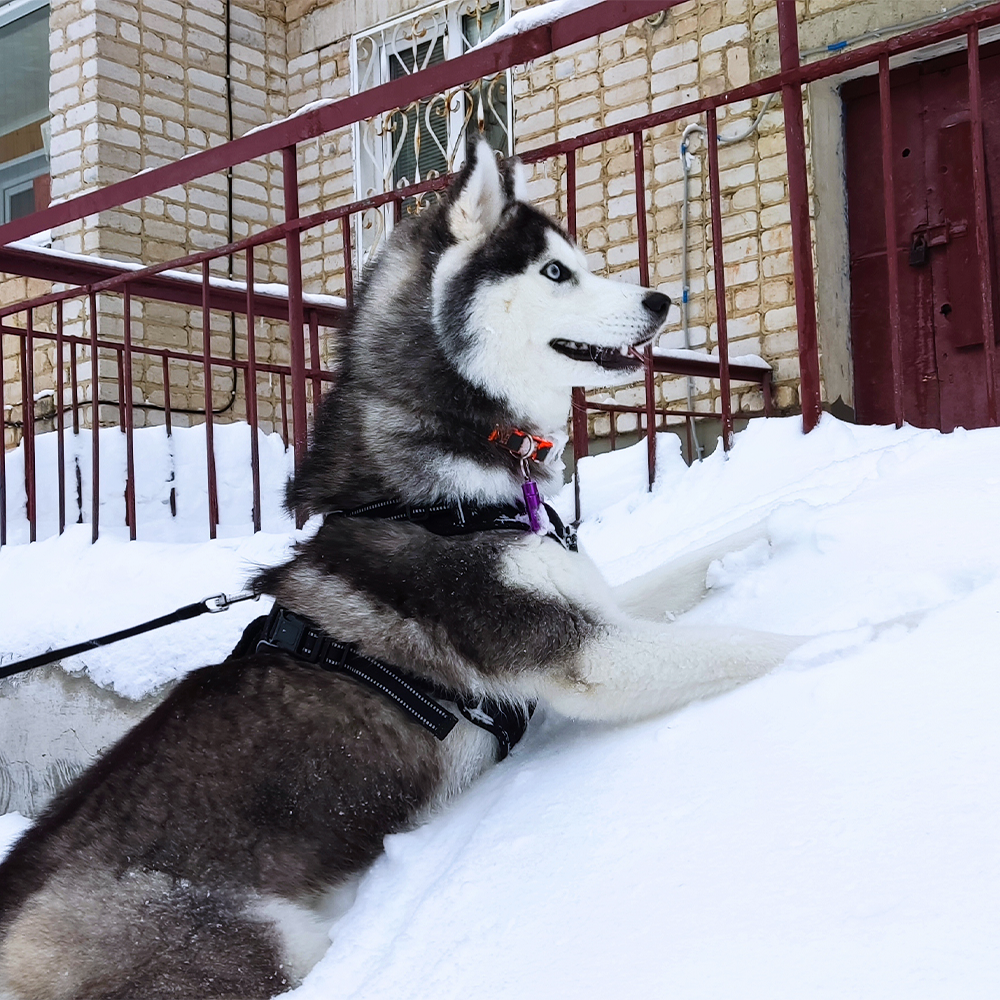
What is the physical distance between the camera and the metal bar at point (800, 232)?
3002 mm

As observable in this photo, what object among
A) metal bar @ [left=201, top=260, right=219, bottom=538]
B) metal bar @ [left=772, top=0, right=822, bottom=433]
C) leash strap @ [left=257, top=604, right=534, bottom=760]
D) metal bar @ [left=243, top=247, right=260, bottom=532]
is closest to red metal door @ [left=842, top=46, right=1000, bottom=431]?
metal bar @ [left=772, top=0, right=822, bottom=433]

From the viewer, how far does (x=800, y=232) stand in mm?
3002

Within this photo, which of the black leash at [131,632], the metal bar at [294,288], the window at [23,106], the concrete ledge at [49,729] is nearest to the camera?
the black leash at [131,632]

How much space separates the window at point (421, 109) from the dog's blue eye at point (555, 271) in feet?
17.7

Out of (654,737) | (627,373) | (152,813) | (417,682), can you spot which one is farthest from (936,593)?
(152,813)

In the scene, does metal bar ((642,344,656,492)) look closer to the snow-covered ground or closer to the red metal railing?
the red metal railing

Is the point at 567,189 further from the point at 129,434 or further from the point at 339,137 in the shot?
the point at 339,137

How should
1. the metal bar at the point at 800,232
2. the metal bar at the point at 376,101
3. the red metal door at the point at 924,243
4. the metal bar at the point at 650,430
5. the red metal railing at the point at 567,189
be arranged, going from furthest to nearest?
the red metal door at the point at 924,243 < the metal bar at the point at 650,430 < the metal bar at the point at 376,101 < the metal bar at the point at 800,232 < the red metal railing at the point at 567,189

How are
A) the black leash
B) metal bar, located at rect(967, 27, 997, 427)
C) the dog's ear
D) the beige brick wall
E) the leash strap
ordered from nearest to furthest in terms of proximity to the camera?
the leash strap, the black leash, the dog's ear, metal bar, located at rect(967, 27, 997, 427), the beige brick wall

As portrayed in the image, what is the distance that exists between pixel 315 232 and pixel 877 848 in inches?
310

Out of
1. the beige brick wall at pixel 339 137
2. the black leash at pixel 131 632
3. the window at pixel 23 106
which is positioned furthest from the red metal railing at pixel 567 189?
the window at pixel 23 106

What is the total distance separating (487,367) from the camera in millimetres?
2170

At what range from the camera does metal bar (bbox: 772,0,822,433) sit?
9.85 feet

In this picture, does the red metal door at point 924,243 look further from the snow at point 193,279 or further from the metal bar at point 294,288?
the metal bar at point 294,288
